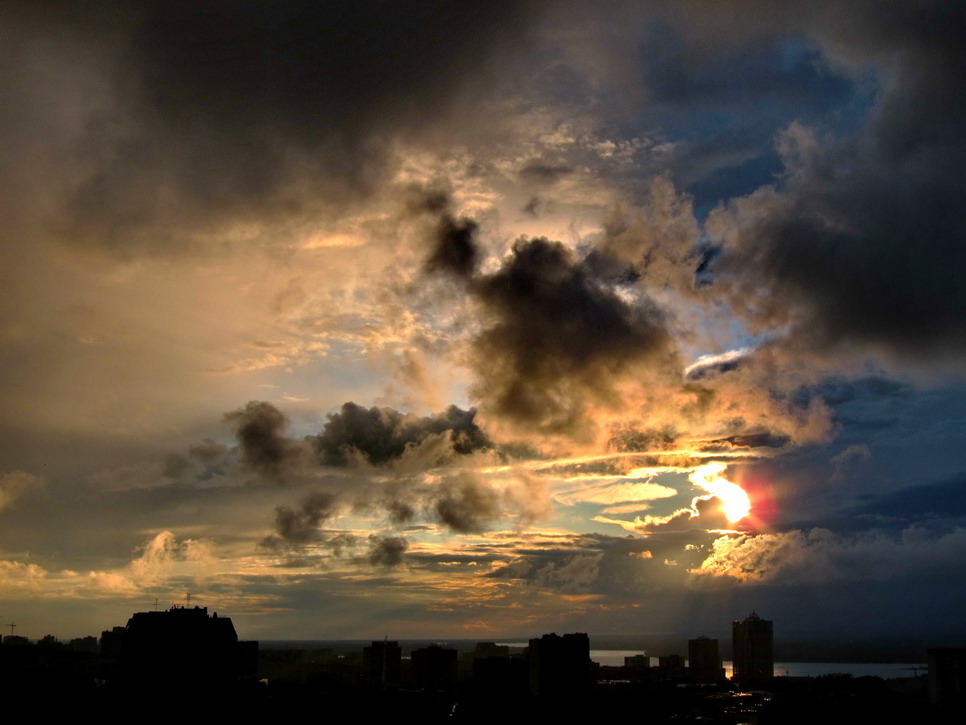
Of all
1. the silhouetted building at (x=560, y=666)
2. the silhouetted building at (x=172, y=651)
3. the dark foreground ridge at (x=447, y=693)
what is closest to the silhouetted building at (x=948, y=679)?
the dark foreground ridge at (x=447, y=693)

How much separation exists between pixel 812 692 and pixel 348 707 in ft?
293

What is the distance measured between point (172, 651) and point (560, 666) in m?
63.7

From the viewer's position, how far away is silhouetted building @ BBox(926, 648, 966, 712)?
120 meters

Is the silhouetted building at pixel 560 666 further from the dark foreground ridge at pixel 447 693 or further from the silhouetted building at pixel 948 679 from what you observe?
the silhouetted building at pixel 948 679

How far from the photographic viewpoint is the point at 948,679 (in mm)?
122375

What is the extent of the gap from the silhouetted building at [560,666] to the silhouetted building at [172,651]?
170ft

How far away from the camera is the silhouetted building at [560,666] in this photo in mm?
149375

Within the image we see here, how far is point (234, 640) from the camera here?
14612cm

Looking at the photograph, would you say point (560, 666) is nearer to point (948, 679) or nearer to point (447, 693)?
point (447, 693)

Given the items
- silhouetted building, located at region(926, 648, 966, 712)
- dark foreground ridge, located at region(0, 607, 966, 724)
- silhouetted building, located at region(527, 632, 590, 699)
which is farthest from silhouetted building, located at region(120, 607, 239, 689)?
silhouetted building, located at region(926, 648, 966, 712)

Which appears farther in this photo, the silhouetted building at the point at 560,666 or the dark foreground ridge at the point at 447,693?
the silhouetted building at the point at 560,666

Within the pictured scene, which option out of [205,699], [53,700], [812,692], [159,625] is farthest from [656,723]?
[53,700]

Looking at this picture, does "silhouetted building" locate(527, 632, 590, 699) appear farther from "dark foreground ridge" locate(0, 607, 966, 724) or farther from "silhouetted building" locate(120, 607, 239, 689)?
"silhouetted building" locate(120, 607, 239, 689)

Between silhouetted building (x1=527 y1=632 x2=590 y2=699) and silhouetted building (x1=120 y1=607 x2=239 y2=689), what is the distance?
52.0 meters
